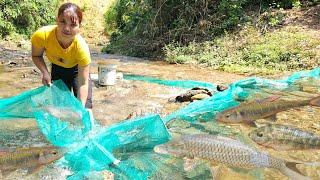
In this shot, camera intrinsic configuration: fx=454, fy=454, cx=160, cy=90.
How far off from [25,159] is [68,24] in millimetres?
Result: 1344

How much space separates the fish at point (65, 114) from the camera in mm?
4242

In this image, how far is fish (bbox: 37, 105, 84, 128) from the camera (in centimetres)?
424

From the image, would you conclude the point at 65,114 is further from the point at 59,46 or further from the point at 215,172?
the point at 215,172

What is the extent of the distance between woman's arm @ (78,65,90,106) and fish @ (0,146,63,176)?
4.15 feet

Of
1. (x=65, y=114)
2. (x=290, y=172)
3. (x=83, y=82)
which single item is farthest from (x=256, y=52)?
(x=290, y=172)

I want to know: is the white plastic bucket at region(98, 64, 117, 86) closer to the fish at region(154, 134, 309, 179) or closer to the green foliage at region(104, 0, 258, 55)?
the fish at region(154, 134, 309, 179)

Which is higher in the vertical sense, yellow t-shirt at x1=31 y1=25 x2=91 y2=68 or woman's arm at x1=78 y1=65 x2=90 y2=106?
yellow t-shirt at x1=31 y1=25 x2=91 y2=68

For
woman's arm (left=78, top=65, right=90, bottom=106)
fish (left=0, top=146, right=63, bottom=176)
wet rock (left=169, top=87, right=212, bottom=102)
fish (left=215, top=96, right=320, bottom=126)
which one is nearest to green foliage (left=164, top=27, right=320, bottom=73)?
wet rock (left=169, top=87, right=212, bottom=102)

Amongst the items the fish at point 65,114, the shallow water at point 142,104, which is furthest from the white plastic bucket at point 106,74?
the fish at point 65,114

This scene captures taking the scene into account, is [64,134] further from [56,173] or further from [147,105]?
[147,105]

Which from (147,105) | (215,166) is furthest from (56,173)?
(147,105)

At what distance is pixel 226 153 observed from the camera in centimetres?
315

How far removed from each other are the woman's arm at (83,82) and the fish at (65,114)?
12.1 inches

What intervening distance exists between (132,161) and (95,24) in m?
22.9
